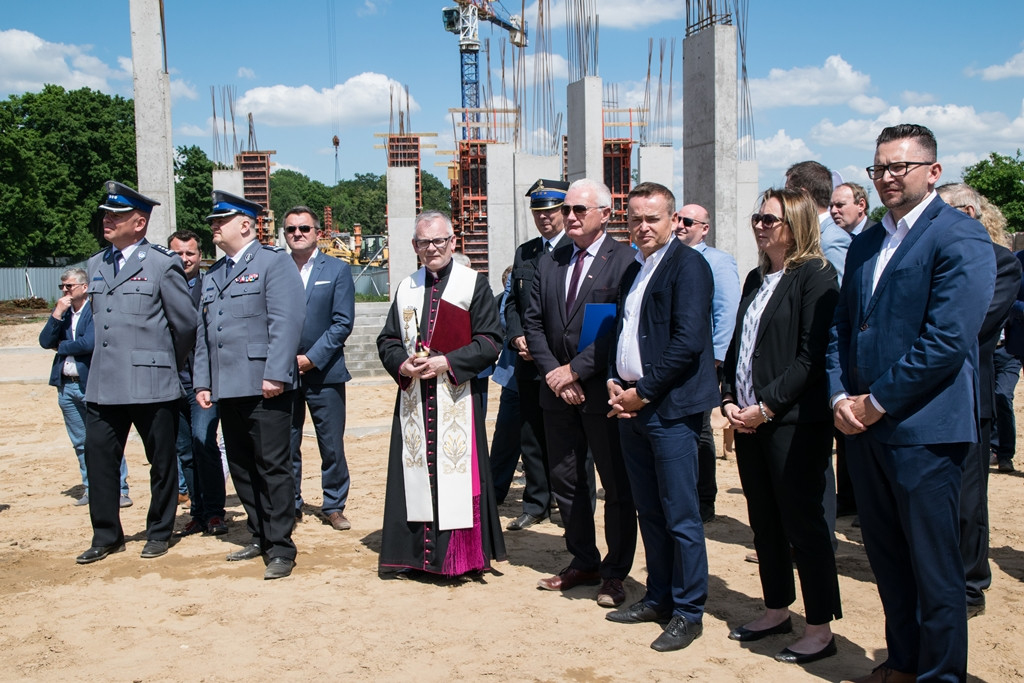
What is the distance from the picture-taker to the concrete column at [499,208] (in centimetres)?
1555

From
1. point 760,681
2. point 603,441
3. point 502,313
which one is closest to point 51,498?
point 502,313

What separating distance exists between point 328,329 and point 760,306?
3.03 m

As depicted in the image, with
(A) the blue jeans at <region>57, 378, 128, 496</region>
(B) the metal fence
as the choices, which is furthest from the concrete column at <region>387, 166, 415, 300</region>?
(B) the metal fence

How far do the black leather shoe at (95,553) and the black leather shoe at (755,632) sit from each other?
3.60 m

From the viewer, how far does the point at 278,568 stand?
4711mm

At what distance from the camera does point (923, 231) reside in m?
2.92

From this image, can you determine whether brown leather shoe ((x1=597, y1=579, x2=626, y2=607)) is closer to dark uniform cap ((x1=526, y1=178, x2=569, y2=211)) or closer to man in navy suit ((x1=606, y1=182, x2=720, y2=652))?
man in navy suit ((x1=606, y1=182, x2=720, y2=652))

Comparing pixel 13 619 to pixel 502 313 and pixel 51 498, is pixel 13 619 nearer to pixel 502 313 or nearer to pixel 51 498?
pixel 51 498

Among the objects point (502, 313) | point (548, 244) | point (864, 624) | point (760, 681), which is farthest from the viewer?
point (502, 313)

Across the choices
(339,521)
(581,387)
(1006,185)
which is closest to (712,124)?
(581,387)

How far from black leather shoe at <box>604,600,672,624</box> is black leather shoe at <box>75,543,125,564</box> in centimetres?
305

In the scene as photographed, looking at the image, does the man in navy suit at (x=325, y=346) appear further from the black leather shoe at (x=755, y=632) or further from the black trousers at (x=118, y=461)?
the black leather shoe at (x=755, y=632)

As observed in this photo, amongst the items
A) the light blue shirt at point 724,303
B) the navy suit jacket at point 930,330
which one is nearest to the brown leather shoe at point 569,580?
the light blue shirt at point 724,303

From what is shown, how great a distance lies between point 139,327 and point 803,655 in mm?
3915
